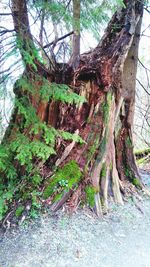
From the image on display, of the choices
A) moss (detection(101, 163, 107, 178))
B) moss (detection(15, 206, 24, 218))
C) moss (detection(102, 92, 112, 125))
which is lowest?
moss (detection(15, 206, 24, 218))

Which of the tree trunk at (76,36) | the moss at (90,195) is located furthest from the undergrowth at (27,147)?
the tree trunk at (76,36)

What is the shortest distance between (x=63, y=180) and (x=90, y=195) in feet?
1.55

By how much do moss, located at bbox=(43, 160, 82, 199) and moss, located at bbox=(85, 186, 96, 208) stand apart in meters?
0.21

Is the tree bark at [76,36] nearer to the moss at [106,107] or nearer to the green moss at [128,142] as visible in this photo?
the moss at [106,107]

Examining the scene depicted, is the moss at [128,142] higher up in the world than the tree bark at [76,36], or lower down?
lower down

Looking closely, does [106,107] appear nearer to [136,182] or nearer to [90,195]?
[90,195]

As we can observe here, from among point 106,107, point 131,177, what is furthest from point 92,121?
point 131,177

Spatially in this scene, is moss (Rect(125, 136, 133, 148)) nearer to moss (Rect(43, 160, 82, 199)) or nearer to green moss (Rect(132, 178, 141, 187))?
green moss (Rect(132, 178, 141, 187))

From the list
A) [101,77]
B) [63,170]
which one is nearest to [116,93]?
[101,77]

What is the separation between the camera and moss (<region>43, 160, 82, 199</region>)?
146 inches

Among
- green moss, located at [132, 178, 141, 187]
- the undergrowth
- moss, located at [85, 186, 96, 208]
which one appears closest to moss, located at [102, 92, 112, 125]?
the undergrowth

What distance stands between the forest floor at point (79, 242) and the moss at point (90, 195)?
0.13 meters

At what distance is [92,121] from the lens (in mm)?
4086

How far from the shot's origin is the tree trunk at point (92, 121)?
3812mm
